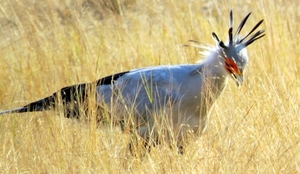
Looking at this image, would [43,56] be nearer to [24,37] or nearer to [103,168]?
[24,37]

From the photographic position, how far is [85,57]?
7.22m

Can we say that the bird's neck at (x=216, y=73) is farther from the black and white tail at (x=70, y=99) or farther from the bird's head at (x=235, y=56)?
the black and white tail at (x=70, y=99)

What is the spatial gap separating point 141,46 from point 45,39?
755mm

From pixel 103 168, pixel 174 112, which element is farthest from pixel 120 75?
pixel 103 168

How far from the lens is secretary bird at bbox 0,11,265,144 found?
5.33 meters

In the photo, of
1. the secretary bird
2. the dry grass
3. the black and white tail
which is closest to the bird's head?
the secretary bird

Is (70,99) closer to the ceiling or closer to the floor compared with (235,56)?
closer to the floor

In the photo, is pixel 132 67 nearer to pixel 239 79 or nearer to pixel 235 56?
pixel 235 56

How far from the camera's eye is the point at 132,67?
7039 mm

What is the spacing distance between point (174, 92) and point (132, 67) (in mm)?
1676

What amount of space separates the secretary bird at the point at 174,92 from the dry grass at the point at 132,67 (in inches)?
4.7

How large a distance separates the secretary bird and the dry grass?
0.12 metres

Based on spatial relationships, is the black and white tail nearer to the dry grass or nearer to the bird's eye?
the dry grass

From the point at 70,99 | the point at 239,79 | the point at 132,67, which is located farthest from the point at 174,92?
the point at 132,67
